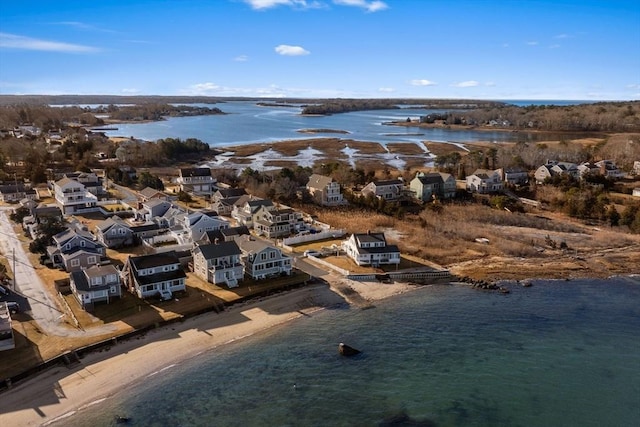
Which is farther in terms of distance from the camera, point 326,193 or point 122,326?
point 326,193

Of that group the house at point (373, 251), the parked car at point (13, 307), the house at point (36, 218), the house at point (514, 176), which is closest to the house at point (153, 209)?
the house at point (36, 218)

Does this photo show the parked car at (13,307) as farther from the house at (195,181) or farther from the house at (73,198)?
the house at (195,181)

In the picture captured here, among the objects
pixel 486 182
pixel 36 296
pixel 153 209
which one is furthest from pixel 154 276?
pixel 486 182

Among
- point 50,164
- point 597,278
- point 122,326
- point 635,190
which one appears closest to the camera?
point 122,326

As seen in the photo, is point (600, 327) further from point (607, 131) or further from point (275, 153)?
point (607, 131)

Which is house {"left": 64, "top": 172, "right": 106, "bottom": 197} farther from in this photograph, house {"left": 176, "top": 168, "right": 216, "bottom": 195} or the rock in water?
the rock in water

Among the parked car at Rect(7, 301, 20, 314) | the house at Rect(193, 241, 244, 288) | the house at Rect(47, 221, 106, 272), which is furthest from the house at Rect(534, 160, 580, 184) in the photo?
the parked car at Rect(7, 301, 20, 314)

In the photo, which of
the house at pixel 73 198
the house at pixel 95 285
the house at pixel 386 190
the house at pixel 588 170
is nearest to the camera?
the house at pixel 95 285

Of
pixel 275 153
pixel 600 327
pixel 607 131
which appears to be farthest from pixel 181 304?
pixel 607 131
